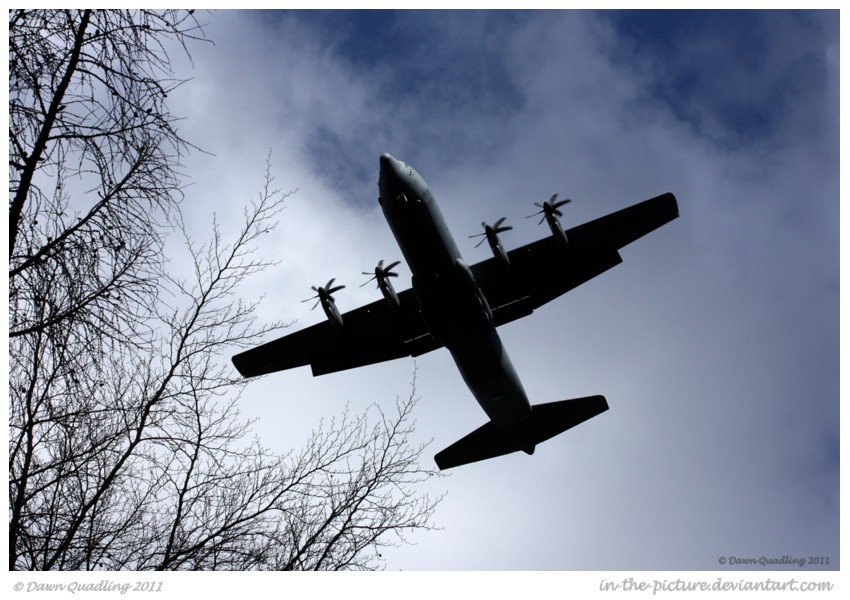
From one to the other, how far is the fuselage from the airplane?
3cm

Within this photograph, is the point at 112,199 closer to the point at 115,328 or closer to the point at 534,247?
the point at 115,328

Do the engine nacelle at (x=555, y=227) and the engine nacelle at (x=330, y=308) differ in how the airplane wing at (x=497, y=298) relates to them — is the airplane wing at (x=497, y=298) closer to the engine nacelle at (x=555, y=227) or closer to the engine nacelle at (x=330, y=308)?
the engine nacelle at (x=555, y=227)

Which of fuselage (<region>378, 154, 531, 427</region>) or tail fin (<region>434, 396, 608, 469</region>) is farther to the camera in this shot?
tail fin (<region>434, 396, 608, 469</region>)

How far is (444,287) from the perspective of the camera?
1898cm

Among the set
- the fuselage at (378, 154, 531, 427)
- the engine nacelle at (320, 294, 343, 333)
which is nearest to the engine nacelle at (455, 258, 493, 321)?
the fuselage at (378, 154, 531, 427)

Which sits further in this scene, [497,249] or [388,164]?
[497,249]

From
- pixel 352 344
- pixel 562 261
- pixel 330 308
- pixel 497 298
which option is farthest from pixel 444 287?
pixel 352 344

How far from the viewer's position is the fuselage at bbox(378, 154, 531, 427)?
18062mm

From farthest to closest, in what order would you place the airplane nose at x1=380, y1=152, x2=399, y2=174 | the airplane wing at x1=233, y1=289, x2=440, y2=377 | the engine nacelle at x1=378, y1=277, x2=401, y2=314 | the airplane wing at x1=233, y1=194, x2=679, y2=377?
the airplane wing at x1=233, y1=289, x2=440, y2=377 < the airplane wing at x1=233, y1=194, x2=679, y2=377 < the engine nacelle at x1=378, y1=277, x2=401, y2=314 < the airplane nose at x1=380, y1=152, x2=399, y2=174

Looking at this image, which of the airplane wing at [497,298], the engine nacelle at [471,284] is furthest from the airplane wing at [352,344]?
the engine nacelle at [471,284]

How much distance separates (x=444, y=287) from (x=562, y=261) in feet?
14.4

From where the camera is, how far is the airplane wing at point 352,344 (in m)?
22.0

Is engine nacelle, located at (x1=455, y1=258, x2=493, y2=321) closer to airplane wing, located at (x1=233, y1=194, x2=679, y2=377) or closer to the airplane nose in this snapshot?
airplane wing, located at (x1=233, y1=194, x2=679, y2=377)

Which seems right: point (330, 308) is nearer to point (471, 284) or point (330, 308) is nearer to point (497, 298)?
point (471, 284)
